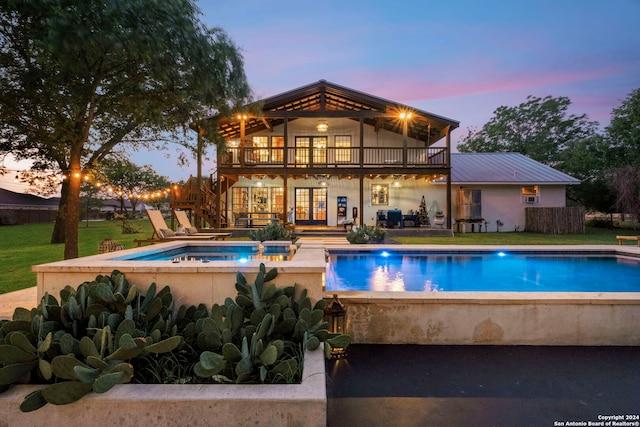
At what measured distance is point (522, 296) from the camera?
11.6ft

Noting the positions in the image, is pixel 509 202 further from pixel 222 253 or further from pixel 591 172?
pixel 222 253

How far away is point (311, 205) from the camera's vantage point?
18188 millimetres

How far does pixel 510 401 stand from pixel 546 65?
2810 centimetres

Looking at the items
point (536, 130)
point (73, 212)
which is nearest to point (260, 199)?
point (73, 212)

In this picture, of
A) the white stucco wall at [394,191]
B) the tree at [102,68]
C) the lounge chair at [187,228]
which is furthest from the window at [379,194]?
the tree at [102,68]

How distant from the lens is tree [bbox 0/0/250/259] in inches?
223

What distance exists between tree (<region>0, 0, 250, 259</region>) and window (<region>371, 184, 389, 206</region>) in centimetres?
1076

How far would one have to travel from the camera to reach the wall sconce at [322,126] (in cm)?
1705

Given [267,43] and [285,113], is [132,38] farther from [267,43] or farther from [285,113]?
[267,43]

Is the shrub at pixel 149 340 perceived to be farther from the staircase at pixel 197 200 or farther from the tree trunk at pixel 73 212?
the staircase at pixel 197 200

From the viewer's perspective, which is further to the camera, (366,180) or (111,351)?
(366,180)

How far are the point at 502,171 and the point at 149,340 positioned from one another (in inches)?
782

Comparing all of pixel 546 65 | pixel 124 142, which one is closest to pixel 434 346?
pixel 124 142

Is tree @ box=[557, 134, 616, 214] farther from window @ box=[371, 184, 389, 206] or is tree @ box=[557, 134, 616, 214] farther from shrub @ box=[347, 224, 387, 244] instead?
shrub @ box=[347, 224, 387, 244]
